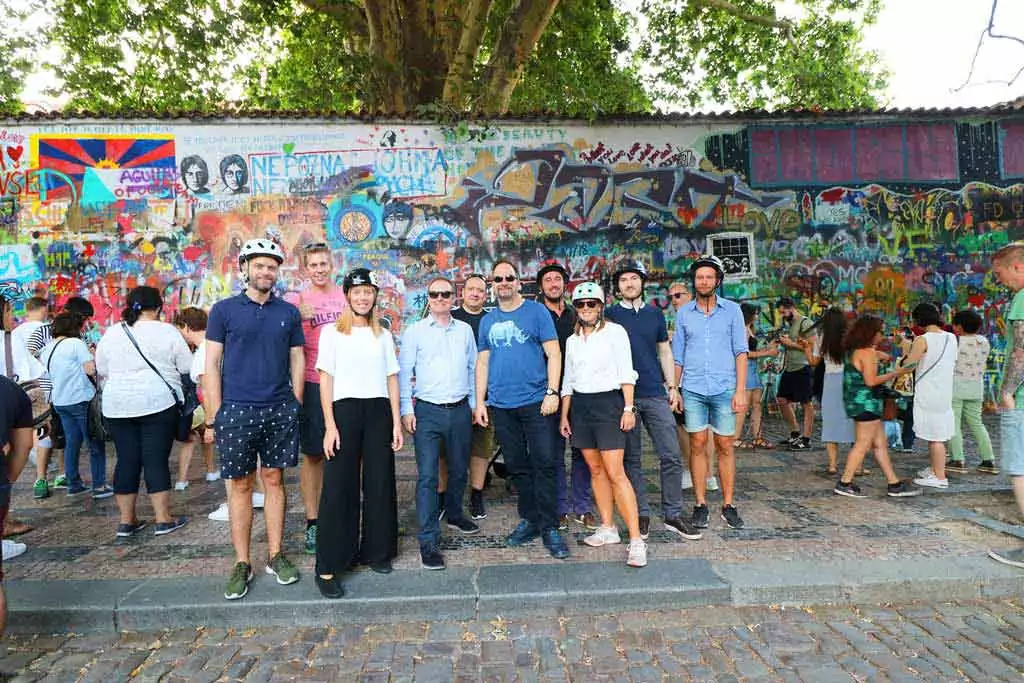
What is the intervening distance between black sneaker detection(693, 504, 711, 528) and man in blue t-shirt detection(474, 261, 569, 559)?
1.19 m

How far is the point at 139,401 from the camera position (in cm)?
500

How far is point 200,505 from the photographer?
241 inches

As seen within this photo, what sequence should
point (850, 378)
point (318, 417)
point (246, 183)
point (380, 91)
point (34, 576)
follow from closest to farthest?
point (34, 576) → point (318, 417) → point (850, 378) → point (246, 183) → point (380, 91)

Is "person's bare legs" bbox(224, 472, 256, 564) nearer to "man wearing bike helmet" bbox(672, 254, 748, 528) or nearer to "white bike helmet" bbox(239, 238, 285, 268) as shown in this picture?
"white bike helmet" bbox(239, 238, 285, 268)

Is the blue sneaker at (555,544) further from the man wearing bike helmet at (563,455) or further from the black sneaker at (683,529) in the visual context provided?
the black sneaker at (683,529)

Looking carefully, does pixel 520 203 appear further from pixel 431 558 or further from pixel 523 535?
pixel 431 558

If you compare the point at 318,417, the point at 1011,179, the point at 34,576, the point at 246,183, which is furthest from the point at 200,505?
the point at 1011,179

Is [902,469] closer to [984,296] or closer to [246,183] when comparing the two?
[984,296]

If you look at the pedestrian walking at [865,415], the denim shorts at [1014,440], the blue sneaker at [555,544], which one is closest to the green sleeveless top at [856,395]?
the pedestrian walking at [865,415]

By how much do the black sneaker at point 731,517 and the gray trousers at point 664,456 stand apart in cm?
41

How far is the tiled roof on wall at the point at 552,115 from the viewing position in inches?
375

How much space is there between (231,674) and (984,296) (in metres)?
12.4

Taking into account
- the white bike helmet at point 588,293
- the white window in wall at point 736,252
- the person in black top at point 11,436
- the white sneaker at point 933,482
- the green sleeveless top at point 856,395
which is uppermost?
the white window in wall at point 736,252

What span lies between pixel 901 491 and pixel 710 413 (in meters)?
2.29
